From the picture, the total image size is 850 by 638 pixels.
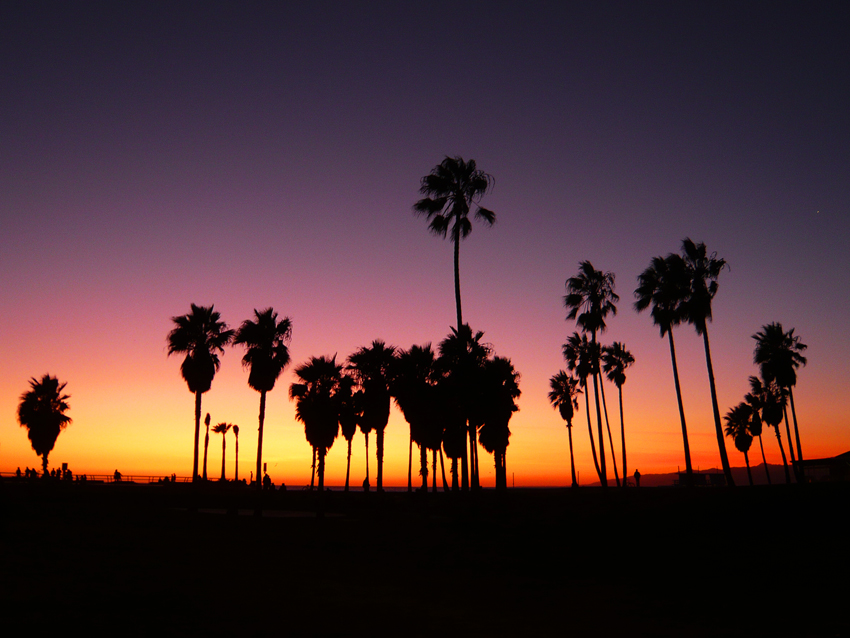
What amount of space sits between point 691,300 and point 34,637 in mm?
37393

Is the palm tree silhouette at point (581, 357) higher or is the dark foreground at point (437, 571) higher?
the palm tree silhouette at point (581, 357)

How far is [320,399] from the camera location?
48.7m

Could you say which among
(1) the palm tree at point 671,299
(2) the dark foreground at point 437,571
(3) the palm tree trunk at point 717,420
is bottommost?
(2) the dark foreground at point 437,571

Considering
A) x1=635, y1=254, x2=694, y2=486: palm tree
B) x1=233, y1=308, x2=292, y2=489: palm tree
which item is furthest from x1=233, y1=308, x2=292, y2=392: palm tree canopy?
x1=635, y1=254, x2=694, y2=486: palm tree

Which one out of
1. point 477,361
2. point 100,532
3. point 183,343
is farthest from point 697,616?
point 183,343

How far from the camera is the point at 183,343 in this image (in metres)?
37.3

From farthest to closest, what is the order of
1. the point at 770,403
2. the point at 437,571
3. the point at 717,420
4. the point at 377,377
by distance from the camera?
the point at 770,403 → the point at 377,377 → the point at 717,420 → the point at 437,571

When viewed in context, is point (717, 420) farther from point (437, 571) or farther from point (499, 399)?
point (437, 571)

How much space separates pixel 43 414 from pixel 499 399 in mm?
42193

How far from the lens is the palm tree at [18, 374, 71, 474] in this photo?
54.1 metres

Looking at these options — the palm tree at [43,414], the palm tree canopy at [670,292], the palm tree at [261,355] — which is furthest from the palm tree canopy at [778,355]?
the palm tree at [43,414]

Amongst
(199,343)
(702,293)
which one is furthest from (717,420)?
(199,343)

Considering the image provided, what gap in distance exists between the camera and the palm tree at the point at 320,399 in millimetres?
48062

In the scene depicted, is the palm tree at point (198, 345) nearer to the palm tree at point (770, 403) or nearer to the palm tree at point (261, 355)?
the palm tree at point (261, 355)
